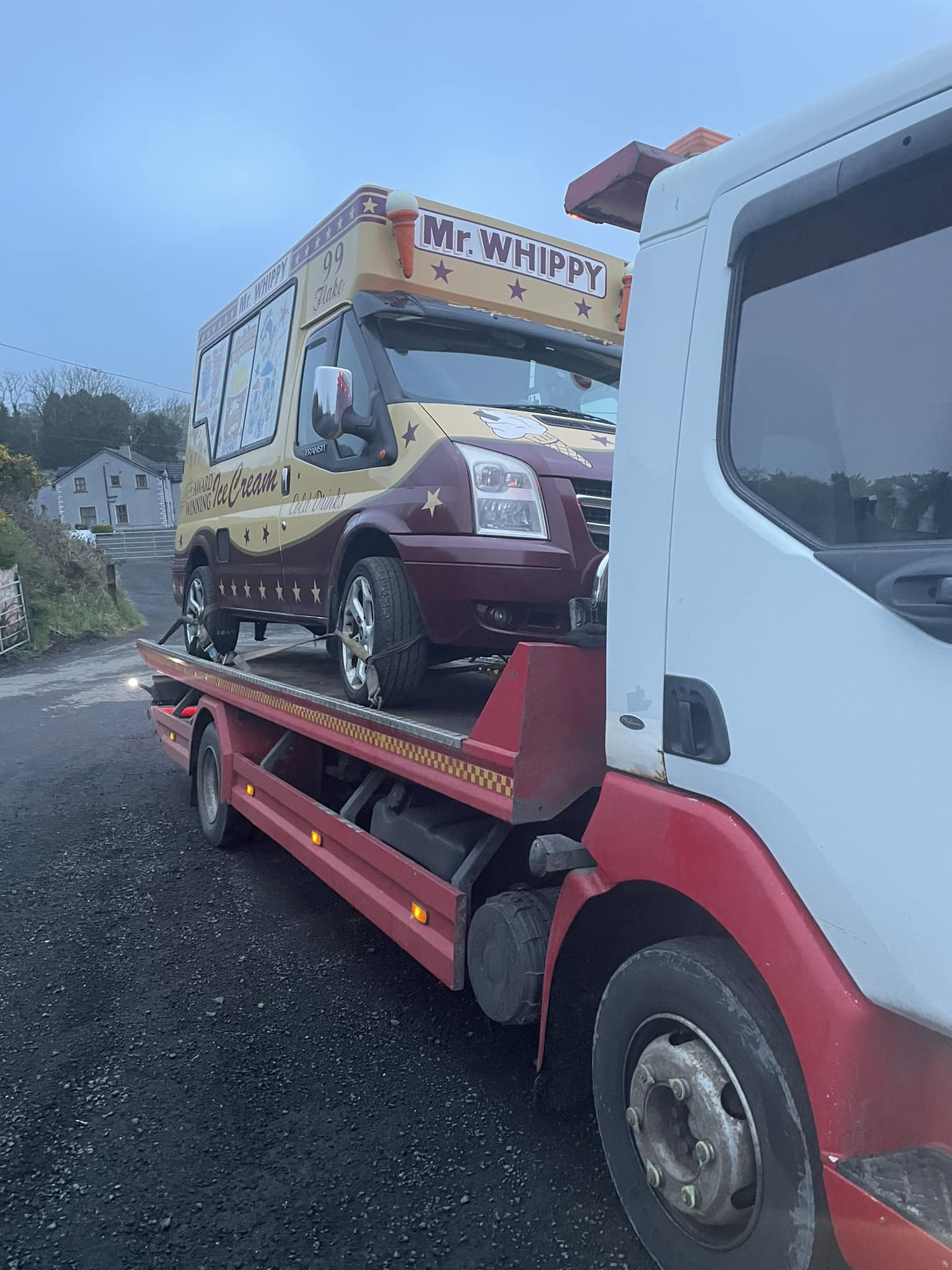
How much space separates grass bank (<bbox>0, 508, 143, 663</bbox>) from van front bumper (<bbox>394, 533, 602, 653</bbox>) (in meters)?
16.1

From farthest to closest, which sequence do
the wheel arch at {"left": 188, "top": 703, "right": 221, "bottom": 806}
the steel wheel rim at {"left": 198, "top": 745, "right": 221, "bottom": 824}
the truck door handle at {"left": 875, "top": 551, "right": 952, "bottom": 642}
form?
the wheel arch at {"left": 188, "top": 703, "right": 221, "bottom": 806}, the steel wheel rim at {"left": 198, "top": 745, "right": 221, "bottom": 824}, the truck door handle at {"left": 875, "top": 551, "right": 952, "bottom": 642}

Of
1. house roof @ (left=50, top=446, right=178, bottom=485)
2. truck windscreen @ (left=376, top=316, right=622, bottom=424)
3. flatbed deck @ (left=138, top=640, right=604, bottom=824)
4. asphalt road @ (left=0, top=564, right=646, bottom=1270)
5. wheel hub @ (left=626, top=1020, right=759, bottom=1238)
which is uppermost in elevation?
house roof @ (left=50, top=446, right=178, bottom=485)

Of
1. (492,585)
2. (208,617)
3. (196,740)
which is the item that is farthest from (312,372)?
(196,740)

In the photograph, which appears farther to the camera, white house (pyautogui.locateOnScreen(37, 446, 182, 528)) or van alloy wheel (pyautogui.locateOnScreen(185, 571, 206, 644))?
white house (pyautogui.locateOnScreen(37, 446, 182, 528))

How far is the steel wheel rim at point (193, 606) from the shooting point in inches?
265

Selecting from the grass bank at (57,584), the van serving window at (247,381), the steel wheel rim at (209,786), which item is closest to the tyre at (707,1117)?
the steel wheel rim at (209,786)

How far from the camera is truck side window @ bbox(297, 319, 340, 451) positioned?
4.54 metres

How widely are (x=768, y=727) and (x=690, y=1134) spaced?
0.96m

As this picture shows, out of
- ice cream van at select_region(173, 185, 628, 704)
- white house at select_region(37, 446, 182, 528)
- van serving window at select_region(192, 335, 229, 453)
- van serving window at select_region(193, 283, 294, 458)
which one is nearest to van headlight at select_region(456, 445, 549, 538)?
ice cream van at select_region(173, 185, 628, 704)

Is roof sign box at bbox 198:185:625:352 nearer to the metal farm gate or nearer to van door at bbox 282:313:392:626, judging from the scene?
van door at bbox 282:313:392:626

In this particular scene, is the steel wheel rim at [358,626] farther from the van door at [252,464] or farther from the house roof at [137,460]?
the house roof at [137,460]

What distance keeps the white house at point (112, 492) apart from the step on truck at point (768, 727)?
63.4 metres

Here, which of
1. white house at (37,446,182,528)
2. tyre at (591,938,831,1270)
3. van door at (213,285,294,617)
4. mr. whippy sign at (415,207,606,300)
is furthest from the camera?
white house at (37,446,182,528)

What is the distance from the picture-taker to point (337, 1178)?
2.60 meters
